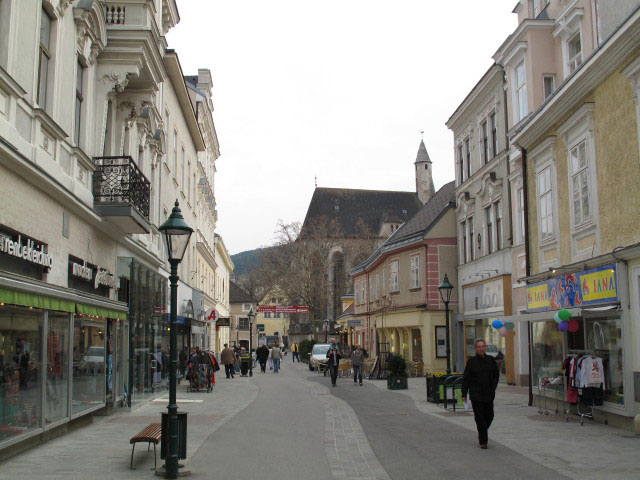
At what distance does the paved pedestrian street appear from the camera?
9.41 metres

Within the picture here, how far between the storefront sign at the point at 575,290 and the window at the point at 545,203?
4.48 ft

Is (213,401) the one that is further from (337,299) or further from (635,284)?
(337,299)

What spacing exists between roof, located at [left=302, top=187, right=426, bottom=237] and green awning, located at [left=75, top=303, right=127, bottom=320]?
262 feet

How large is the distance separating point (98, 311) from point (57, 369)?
1981 millimetres

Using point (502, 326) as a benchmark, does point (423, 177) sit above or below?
above

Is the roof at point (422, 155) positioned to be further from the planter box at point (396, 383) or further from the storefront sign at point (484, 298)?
the planter box at point (396, 383)

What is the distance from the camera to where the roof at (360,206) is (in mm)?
98125

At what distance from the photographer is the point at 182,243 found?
10180 millimetres

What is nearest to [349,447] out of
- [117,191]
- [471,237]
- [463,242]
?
[117,191]

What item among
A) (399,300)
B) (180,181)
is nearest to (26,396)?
(180,181)

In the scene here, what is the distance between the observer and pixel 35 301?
10141 mm

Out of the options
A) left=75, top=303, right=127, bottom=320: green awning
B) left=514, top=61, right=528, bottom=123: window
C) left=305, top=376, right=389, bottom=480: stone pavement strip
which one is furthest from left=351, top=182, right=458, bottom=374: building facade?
left=75, top=303, right=127, bottom=320: green awning

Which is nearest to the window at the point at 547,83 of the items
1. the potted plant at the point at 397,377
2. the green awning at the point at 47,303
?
the potted plant at the point at 397,377

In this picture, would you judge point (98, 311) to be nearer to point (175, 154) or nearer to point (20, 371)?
point (20, 371)
